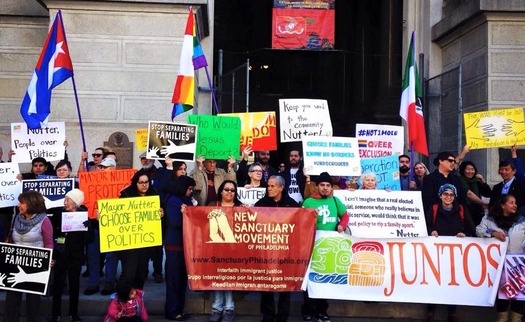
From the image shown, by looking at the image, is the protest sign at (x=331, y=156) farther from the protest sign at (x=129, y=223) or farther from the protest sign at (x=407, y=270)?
the protest sign at (x=129, y=223)

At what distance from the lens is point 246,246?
8.09m

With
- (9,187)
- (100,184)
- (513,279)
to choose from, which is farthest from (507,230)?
(9,187)

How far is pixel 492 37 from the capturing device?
40.7ft

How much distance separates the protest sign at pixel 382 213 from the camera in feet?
27.8

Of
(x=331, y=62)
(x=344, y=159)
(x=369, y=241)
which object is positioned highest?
(x=331, y=62)

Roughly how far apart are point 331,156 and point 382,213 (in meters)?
1.29

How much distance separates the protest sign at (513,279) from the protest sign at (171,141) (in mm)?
4423

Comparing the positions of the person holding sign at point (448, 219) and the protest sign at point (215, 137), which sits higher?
the protest sign at point (215, 137)

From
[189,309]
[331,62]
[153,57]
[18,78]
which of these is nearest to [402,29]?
[331,62]

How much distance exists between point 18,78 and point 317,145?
7222 mm

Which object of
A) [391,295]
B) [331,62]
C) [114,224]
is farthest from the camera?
[331,62]

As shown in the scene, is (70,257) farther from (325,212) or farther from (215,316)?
(325,212)

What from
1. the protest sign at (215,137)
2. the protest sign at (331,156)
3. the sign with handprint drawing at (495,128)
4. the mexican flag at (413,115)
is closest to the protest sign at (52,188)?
the protest sign at (215,137)

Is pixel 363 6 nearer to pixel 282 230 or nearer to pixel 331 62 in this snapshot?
pixel 331 62
